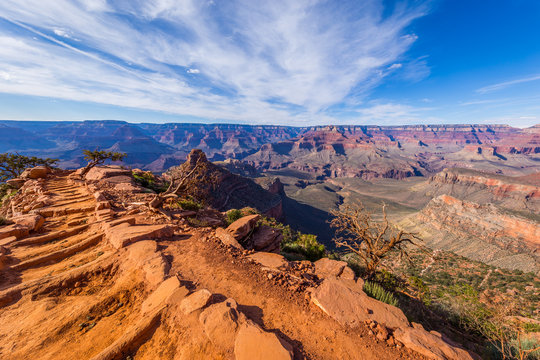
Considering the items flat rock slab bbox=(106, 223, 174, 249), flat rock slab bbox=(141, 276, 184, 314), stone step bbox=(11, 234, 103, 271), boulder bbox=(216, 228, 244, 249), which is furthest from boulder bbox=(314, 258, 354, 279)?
stone step bbox=(11, 234, 103, 271)

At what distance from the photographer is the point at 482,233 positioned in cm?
5362

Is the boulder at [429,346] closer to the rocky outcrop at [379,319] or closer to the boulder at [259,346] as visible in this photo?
the rocky outcrop at [379,319]

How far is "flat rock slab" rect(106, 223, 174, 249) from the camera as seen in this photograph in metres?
7.09

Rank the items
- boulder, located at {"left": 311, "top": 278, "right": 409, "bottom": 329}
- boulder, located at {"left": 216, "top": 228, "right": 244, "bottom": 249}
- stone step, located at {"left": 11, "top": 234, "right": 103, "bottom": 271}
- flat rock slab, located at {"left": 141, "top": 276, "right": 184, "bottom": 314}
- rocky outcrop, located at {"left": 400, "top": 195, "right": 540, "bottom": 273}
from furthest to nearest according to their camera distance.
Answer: rocky outcrop, located at {"left": 400, "top": 195, "right": 540, "bottom": 273}, boulder, located at {"left": 216, "top": 228, "right": 244, "bottom": 249}, stone step, located at {"left": 11, "top": 234, "right": 103, "bottom": 271}, boulder, located at {"left": 311, "top": 278, "right": 409, "bottom": 329}, flat rock slab, located at {"left": 141, "top": 276, "right": 184, "bottom": 314}

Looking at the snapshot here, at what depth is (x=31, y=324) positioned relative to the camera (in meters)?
4.30

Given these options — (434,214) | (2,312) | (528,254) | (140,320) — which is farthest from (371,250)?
(434,214)

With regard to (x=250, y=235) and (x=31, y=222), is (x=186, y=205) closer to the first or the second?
(x=250, y=235)

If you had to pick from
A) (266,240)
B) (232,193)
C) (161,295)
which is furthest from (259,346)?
(232,193)

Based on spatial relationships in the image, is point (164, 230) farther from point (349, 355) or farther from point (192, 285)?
point (349, 355)

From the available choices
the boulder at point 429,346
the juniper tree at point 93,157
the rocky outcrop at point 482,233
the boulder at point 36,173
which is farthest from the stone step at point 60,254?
the rocky outcrop at point 482,233

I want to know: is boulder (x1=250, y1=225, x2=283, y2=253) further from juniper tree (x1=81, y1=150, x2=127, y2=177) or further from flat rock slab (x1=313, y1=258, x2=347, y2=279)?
juniper tree (x1=81, y1=150, x2=127, y2=177)

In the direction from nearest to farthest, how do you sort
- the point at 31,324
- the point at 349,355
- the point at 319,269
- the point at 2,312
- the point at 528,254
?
the point at 349,355 → the point at 31,324 → the point at 2,312 → the point at 319,269 → the point at 528,254

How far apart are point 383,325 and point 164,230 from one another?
8.35 m

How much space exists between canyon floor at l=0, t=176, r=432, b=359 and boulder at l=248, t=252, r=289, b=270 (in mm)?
358
